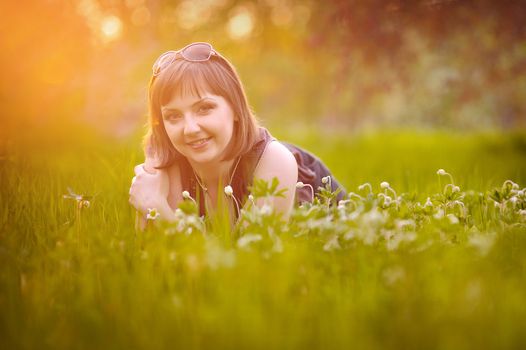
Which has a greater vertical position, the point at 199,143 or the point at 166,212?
the point at 199,143

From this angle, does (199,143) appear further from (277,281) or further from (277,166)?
(277,281)

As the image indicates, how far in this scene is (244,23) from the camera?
759 centimetres

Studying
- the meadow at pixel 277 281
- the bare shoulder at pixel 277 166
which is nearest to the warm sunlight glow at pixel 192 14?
the bare shoulder at pixel 277 166

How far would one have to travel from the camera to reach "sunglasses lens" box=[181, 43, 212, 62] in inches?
118

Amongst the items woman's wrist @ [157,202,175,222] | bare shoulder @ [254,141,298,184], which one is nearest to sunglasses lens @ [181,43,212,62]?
bare shoulder @ [254,141,298,184]

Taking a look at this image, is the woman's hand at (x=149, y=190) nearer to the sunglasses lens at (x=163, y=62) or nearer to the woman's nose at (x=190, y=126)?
the woman's nose at (x=190, y=126)

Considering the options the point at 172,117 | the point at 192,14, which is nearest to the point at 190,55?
the point at 172,117

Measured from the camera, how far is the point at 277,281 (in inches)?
67.2

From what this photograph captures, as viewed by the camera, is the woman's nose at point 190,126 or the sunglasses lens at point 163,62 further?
the sunglasses lens at point 163,62

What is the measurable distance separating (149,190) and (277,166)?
677 mm

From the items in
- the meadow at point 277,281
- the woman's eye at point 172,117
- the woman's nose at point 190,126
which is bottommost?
the meadow at point 277,281

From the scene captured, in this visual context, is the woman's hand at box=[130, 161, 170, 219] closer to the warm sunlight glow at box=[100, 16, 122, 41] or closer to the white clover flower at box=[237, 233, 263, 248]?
the white clover flower at box=[237, 233, 263, 248]

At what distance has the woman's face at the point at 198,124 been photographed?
113 inches

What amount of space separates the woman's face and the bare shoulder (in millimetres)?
226
